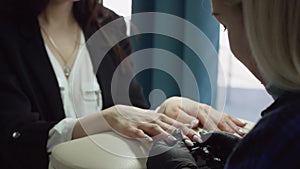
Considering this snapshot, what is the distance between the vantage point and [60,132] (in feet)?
3.02

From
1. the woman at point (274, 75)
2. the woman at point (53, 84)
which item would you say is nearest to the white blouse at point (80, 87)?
the woman at point (53, 84)

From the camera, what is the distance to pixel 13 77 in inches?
40.3

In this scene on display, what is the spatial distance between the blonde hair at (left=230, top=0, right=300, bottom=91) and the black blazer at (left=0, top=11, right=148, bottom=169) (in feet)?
1.84

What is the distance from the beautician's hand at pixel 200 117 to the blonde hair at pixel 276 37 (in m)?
0.33

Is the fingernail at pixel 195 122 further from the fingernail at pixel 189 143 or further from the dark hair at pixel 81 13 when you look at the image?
the dark hair at pixel 81 13

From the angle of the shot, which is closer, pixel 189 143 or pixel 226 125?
pixel 189 143

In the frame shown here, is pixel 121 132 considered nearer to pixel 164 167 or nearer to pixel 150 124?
pixel 150 124

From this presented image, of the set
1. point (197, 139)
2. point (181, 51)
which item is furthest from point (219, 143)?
point (181, 51)

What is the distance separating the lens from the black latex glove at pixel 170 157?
0.66 meters

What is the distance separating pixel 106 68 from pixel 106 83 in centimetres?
4

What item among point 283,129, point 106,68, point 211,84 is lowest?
point 211,84

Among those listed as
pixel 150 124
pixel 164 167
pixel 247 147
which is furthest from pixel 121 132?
pixel 247 147

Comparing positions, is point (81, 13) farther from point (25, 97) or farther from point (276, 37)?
point (276, 37)

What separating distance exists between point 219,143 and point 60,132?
35cm
